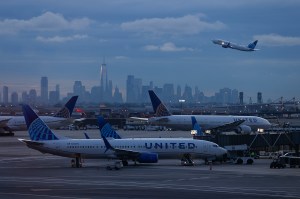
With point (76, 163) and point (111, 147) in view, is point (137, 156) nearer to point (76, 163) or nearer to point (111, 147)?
point (111, 147)

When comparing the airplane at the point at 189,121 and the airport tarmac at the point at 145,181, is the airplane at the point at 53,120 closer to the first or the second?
the airplane at the point at 189,121

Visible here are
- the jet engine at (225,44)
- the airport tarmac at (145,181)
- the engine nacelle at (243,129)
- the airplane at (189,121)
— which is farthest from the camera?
the jet engine at (225,44)

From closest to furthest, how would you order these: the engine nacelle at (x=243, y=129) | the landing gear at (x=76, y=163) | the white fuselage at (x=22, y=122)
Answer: the landing gear at (x=76, y=163)
the engine nacelle at (x=243, y=129)
the white fuselage at (x=22, y=122)

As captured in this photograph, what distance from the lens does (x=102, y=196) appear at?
37.5 metres

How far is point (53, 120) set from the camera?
13300 centimetres

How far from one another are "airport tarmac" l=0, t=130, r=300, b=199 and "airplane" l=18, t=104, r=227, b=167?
1292 mm

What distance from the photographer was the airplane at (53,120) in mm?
132000

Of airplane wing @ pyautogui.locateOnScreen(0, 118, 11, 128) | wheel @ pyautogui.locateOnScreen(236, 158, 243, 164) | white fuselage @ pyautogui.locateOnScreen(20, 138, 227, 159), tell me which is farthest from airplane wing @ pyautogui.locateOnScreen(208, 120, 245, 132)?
white fuselage @ pyautogui.locateOnScreen(20, 138, 227, 159)

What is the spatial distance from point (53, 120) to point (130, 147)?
2712 inches

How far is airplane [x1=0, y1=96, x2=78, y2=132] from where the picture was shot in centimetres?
13200

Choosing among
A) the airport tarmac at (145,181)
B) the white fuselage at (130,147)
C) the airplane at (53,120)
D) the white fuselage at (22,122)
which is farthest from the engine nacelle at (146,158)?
the white fuselage at (22,122)

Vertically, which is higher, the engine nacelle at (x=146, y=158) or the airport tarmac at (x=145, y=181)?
the engine nacelle at (x=146, y=158)

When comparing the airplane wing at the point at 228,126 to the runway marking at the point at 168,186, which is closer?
the runway marking at the point at 168,186

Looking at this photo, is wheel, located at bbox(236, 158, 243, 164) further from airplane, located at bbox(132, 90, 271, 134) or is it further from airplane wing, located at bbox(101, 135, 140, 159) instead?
airplane, located at bbox(132, 90, 271, 134)
